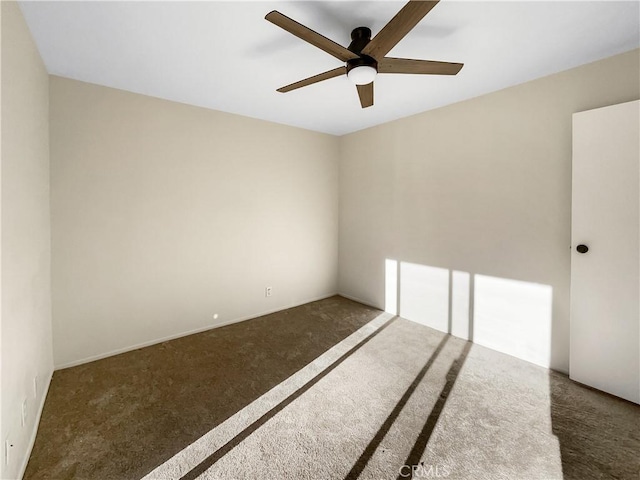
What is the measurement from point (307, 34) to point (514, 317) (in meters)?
2.87

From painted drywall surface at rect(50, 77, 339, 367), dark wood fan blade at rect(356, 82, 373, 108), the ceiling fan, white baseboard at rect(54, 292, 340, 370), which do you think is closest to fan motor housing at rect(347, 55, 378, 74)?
the ceiling fan

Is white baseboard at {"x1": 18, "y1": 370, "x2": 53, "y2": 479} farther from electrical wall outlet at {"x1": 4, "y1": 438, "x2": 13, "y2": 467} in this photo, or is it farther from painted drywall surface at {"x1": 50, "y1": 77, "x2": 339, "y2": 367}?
painted drywall surface at {"x1": 50, "y1": 77, "x2": 339, "y2": 367}

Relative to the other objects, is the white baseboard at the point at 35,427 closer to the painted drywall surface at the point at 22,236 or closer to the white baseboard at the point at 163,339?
the painted drywall surface at the point at 22,236

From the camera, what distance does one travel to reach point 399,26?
142 cm

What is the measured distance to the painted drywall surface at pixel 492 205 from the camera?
2418mm

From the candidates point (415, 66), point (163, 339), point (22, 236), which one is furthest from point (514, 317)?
point (22, 236)

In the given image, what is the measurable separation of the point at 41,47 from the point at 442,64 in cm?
270

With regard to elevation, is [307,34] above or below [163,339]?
above

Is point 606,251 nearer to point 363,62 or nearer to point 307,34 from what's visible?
point 363,62

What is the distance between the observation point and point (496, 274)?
9.28 feet

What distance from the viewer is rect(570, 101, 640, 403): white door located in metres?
2.06

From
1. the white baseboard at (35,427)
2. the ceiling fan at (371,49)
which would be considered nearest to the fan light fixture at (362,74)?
the ceiling fan at (371,49)

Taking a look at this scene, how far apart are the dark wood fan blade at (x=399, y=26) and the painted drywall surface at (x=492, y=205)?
1.71 metres

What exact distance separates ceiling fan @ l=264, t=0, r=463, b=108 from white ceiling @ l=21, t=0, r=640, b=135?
242 millimetres
